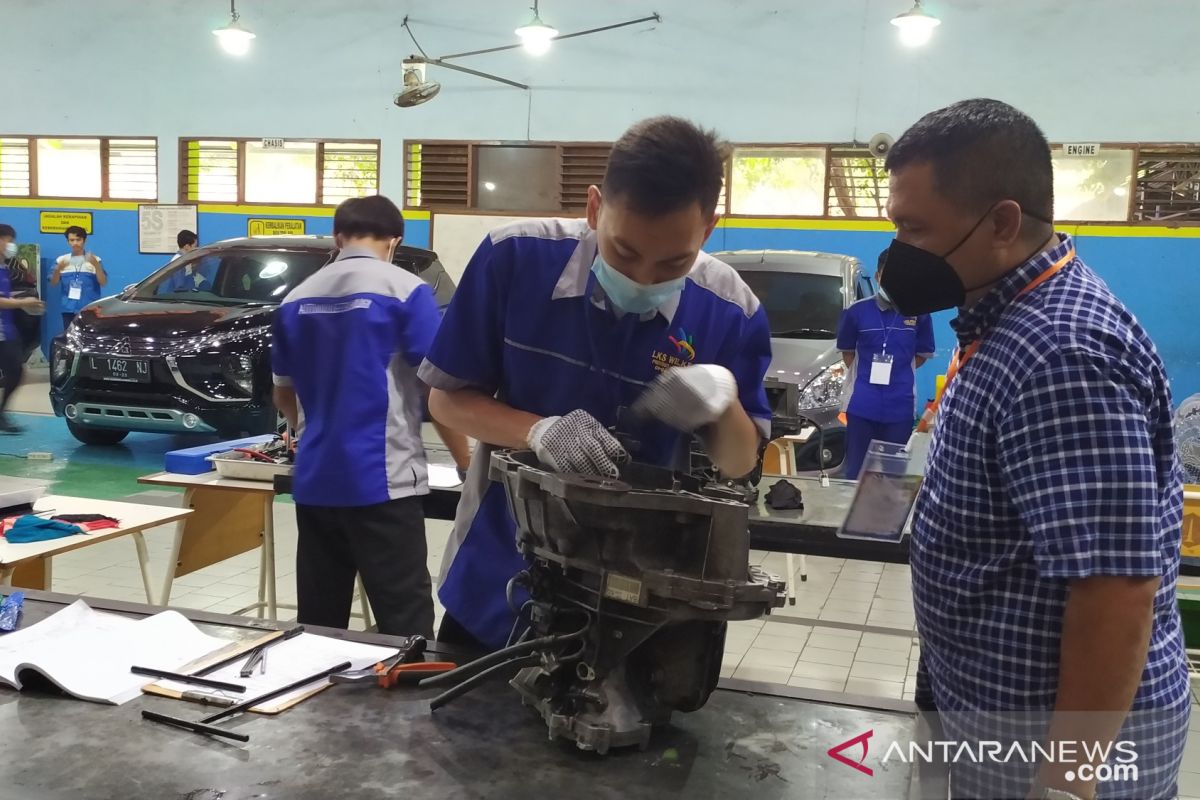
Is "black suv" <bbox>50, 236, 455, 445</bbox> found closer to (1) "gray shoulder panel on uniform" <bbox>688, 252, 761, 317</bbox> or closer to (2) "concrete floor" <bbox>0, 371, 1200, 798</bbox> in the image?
(2) "concrete floor" <bbox>0, 371, 1200, 798</bbox>

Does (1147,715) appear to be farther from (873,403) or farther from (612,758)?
(873,403)

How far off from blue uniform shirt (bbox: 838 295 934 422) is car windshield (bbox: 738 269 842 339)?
104cm

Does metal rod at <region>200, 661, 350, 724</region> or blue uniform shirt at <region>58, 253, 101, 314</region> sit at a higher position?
blue uniform shirt at <region>58, 253, 101, 314</region>

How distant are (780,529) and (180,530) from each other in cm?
211

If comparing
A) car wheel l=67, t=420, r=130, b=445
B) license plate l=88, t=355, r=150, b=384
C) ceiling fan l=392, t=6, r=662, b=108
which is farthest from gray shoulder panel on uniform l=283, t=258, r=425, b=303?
ceiling fan l=392, t=6, r=662, b=108

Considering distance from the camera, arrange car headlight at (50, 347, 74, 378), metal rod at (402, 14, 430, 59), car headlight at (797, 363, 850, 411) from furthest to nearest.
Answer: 1. metal rod at (402, 14, 430, 59)
2. car headlight at (50, 347, 74, 378)
3. car headlight at (797, 363, 850, 411)

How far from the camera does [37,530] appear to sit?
2891 millimetres

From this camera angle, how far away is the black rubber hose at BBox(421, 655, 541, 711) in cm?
142

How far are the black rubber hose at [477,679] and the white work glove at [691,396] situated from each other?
15.3 inches

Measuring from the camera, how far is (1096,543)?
105 centimetres

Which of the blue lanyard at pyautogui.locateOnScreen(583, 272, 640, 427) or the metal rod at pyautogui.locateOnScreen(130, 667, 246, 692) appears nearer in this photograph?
the metal rod at pyautogui.locateOnScreen(130, 667, 246, 692)

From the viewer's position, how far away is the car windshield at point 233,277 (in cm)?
703

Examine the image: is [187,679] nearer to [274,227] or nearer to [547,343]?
[547,343]

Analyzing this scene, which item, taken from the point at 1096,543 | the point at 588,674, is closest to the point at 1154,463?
the point at 1096,543
